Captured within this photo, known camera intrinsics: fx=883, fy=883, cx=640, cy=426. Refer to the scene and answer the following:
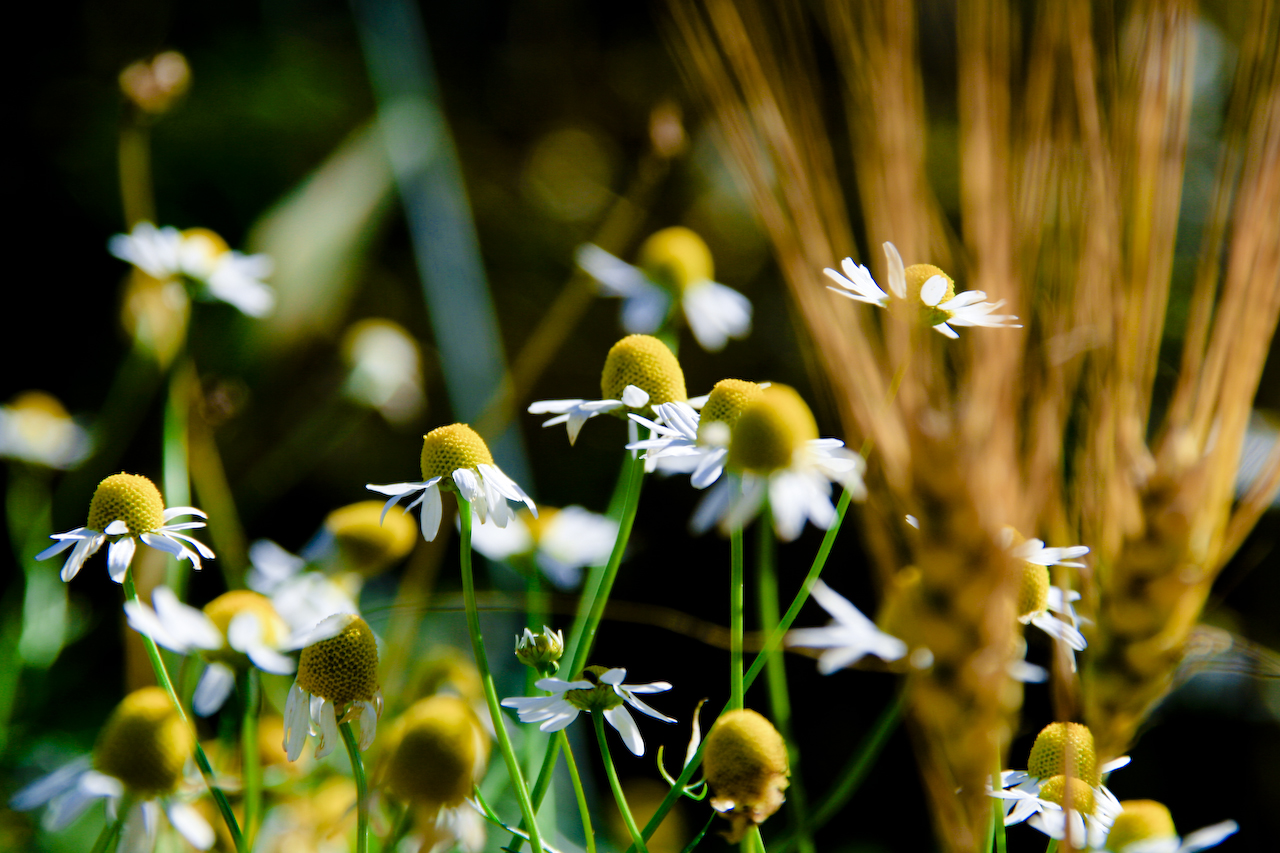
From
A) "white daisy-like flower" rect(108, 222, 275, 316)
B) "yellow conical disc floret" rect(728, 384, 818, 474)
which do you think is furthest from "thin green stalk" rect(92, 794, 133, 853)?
"white daisy-like flower" rect(108, 222, 275, 316)

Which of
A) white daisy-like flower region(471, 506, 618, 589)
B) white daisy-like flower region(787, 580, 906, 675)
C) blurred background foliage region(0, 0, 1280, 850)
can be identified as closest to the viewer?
white daisy-like flower region(787, 580, 906, 675)

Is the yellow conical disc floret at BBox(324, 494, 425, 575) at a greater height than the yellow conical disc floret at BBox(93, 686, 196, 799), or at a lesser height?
greater

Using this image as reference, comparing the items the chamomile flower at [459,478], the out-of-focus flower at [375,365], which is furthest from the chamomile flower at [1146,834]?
the out-of-focus flower at [375,365]

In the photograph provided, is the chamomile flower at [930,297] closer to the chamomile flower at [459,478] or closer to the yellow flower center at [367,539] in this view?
the chamomile flower at [459,478]

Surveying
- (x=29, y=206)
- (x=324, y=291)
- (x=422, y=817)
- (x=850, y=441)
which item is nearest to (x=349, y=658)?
(x=422, y=817)

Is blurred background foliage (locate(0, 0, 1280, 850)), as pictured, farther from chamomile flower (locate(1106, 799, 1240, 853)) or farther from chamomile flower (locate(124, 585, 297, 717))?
chamomile flower (locate(1106, 799, 1240, 853))

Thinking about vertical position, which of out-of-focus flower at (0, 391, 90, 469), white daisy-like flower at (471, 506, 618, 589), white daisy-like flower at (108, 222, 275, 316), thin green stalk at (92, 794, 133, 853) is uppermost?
white daisy-like flower at (108, 222, 275, 316)

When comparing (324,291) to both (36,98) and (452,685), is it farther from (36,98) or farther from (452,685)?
(36,98)

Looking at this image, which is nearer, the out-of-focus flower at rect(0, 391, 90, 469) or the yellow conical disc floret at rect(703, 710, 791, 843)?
the yellow conical disc floret at rect(703, 710, 791, 843)
